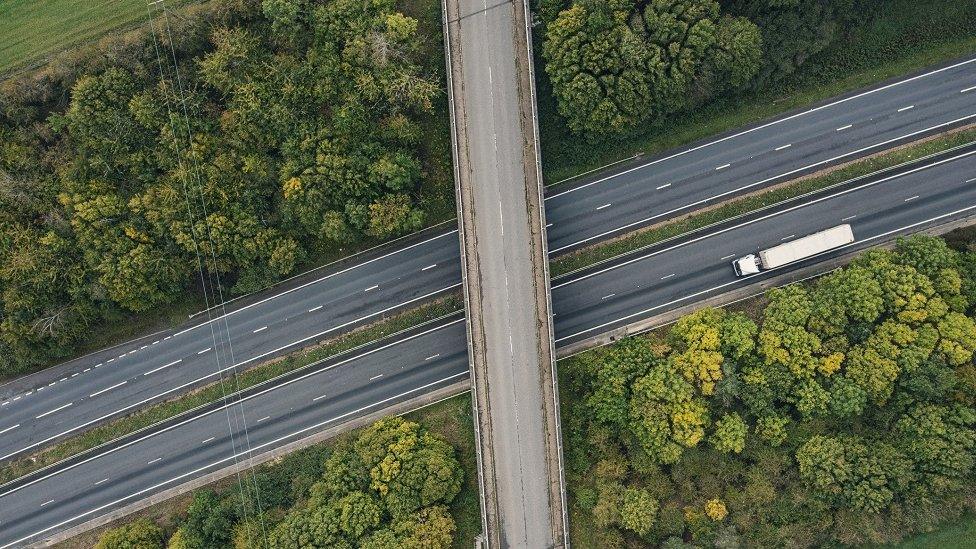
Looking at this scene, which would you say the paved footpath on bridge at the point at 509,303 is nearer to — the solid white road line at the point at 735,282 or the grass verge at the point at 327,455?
the grass verge at the point at 327,455

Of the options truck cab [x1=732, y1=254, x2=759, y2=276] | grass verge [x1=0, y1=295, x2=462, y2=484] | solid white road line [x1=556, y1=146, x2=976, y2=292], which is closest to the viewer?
truck cab [x1=732, y1=254, x2=759, y2=276]

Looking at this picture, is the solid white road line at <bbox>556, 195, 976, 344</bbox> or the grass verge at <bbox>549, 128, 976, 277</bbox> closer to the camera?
the solid white road line at <bbox>556, 195, 976, 344</bbox>

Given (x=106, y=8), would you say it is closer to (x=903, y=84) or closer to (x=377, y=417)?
(x=377, y=417)

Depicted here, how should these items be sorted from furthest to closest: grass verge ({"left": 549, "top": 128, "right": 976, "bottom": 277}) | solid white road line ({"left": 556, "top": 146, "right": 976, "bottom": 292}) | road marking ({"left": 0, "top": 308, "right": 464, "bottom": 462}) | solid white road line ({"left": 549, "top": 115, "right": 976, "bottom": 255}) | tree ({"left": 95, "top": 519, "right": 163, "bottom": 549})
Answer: road marking ({"left": 0, "top": 308, "right": 464, "bottom": 462}) → solid white road line ({"left": 549, "top": 115, "right": 976, "bottom": 255}) → grass verge ({"left": 549, "top": 128, "right": 976, "bottom": 277}) → solid white road line ({"left": 556, "top": 146, "right": 976, "bottom": 292}) → tree ({"left": 95, "top": 519, "right": 163, "bottom": 549})

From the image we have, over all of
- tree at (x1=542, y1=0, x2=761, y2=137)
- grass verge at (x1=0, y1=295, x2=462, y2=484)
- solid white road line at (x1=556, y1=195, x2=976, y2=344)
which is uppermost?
tree at (x1=542, y1=0, x2=761, y2=137)

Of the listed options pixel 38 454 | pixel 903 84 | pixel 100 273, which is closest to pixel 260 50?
pixel 100 273

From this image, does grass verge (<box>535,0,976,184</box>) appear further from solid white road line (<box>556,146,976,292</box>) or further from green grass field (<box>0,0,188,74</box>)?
green grass field (<box>0,0,188,74</box>)

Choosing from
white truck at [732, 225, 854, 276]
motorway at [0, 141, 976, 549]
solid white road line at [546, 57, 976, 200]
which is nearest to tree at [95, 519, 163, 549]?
motorway at [0, 141, 976, 549]

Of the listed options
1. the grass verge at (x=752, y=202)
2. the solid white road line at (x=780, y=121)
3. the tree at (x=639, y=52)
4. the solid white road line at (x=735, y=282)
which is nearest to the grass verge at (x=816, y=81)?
the solid white road line at (x=780, y=121)
